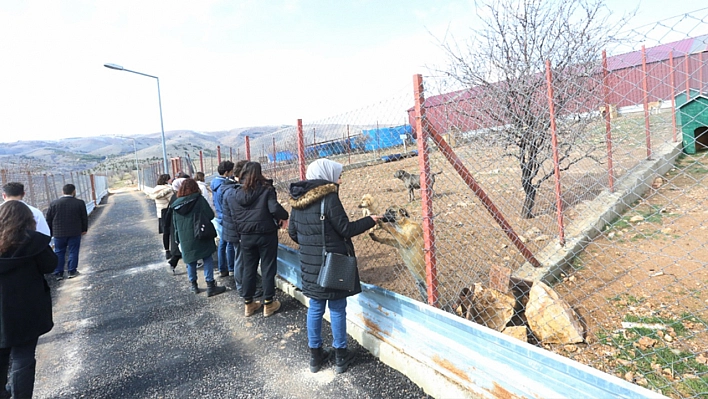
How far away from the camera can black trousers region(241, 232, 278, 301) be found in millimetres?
4086

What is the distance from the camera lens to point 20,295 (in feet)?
9.22

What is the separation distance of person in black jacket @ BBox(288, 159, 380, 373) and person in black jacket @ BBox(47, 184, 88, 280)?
5.34 metres

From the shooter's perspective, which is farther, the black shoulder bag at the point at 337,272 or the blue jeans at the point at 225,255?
the blue jeans at the point at 225,255

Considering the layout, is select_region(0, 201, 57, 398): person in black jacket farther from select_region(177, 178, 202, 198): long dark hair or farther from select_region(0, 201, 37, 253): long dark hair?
select_region(177, 178, 202, 198): long dark hair

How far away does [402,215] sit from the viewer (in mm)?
3211

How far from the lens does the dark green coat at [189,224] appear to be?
5020 mm

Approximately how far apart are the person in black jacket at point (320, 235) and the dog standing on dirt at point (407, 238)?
0.77ft

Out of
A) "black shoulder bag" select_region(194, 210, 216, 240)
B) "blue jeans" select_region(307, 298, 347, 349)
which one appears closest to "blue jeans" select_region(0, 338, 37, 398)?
"blue jeans" select_region(307, 298, 347, 349)

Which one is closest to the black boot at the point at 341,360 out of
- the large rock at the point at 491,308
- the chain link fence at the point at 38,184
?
the large rock at the point at 491,308

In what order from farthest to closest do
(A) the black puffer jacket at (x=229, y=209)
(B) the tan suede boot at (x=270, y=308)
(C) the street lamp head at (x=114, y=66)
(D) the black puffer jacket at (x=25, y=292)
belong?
(C) the street lamp head at (x=114, y=66) → (B) the tan suede boot at (x=270, y=308) → (A) the black puffer jacket at (x=229, y=209) → (D) the black puffer jacket at (x=25, y=292)

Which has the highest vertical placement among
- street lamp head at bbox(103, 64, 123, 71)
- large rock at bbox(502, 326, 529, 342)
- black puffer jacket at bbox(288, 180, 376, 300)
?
street lamp head at bbox(103, 64, 123, 71)

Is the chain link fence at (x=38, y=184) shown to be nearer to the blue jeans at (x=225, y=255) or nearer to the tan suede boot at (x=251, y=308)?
the blue jeans at (x=225, y=255)

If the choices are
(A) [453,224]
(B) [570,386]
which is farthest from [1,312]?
(A) [453,224]

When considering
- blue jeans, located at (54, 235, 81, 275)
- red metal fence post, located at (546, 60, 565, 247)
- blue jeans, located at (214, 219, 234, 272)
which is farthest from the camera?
blue jeans, located at (54, 235, 81, 275)
